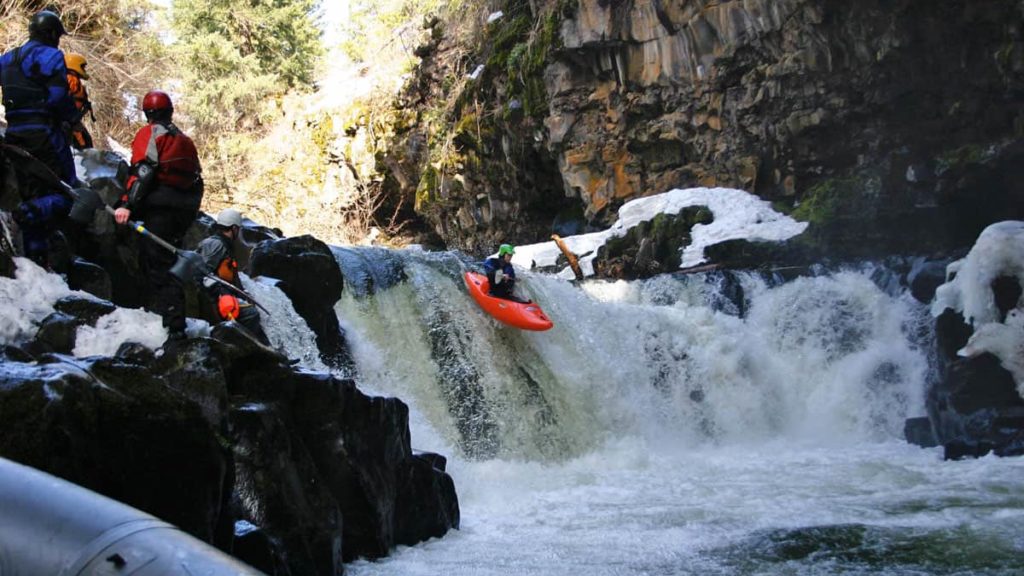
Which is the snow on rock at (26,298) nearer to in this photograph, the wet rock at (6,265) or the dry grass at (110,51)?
the wet rock at (6,265)

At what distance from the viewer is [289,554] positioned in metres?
4.31

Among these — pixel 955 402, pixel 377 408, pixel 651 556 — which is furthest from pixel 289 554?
pixel 955 402

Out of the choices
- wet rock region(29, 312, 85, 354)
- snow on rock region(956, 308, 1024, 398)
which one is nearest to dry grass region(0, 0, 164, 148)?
wet rock region(29, 312, 85, 354)

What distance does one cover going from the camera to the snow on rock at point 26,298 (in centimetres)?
463

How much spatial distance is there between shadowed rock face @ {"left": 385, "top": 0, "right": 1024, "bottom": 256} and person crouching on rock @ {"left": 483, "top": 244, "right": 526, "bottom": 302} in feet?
17.7

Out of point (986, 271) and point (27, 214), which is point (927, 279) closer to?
point (986, 271)

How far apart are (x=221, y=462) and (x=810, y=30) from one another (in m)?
12.3

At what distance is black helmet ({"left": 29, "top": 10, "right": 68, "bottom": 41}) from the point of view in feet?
15.8

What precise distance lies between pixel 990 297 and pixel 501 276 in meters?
5.04

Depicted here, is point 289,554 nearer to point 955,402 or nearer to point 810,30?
point 955,402

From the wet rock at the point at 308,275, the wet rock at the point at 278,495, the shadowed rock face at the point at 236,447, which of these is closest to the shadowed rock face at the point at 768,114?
the wet rock at the point at 308,275

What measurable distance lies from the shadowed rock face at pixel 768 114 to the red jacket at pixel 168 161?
10586mm

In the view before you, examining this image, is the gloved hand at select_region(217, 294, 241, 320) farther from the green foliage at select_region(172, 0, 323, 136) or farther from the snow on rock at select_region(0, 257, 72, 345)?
the green foliage at select_region(172, 0, 323, 136)

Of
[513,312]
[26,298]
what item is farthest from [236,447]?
[513,312]
